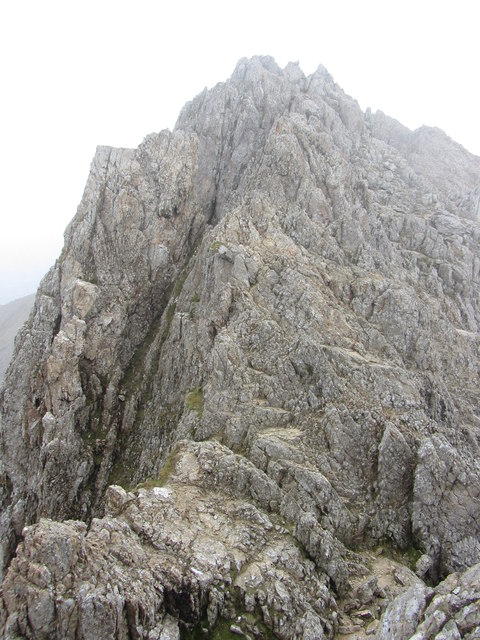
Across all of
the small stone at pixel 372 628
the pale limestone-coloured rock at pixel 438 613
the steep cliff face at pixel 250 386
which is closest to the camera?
the pale limestone-coloured rock at pixel 438 613

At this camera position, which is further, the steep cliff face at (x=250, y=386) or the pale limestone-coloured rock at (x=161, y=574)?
the steep cliff face at (x=250, y=386)

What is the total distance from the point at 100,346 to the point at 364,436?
135ft

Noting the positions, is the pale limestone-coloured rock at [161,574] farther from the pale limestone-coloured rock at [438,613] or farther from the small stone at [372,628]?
the pale limestone-coloured rock at [438,613]

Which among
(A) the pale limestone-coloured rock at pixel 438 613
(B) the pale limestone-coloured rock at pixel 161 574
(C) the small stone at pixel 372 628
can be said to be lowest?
(C) the small stone at pixel 372 628

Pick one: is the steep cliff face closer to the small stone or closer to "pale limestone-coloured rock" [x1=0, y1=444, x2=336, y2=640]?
"pale limestone-coloured rock" [x1=0, y1=444, x2=336, y2=640]

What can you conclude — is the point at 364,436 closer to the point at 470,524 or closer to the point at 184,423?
the point at 470,524

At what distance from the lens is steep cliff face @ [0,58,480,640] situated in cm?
2558

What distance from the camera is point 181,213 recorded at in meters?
73.4

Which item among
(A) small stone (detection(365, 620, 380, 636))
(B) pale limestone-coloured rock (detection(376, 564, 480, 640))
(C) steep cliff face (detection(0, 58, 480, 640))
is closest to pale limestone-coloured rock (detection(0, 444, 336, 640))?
(C) steep cliff face (detection(0, 58, 480, 640))

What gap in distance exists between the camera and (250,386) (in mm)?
41469

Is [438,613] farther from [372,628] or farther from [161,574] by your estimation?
[161,574]

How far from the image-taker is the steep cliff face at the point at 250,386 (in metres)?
25.6

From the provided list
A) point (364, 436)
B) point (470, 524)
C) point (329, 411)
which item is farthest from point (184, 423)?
point (470, 524)

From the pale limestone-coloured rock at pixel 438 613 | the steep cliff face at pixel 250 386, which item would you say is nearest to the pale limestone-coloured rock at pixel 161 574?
the steep cliff face at pixel 250 386
